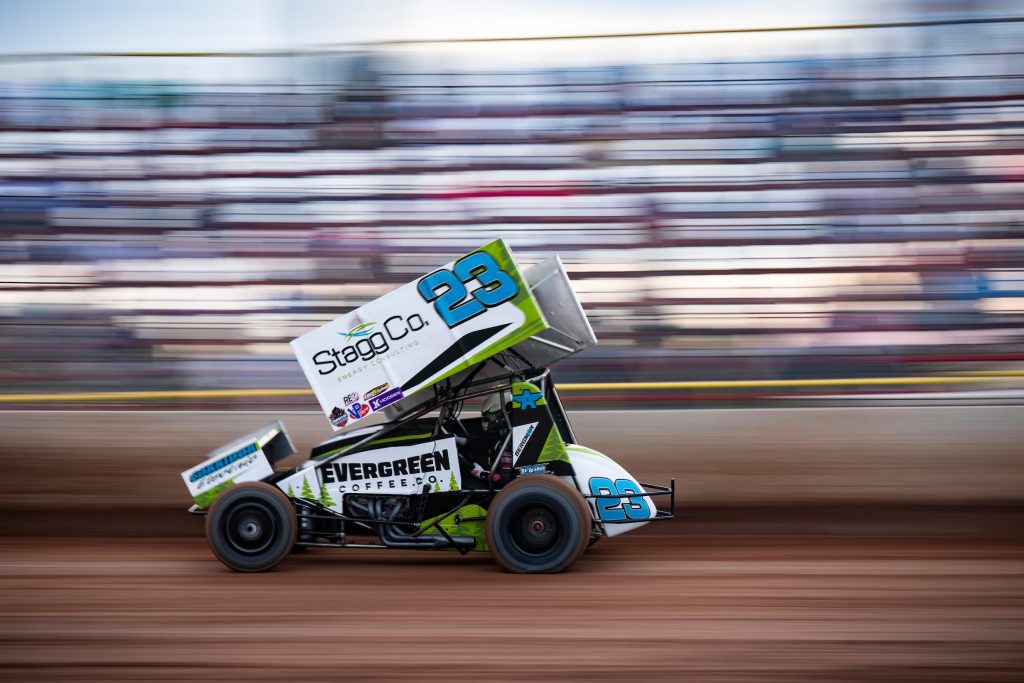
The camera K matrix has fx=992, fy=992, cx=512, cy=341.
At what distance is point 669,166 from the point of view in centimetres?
919

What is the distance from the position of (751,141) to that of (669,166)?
31.0 inches

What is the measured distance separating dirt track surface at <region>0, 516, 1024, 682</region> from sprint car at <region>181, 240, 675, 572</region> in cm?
29

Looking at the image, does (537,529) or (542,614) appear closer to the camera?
(542,614)

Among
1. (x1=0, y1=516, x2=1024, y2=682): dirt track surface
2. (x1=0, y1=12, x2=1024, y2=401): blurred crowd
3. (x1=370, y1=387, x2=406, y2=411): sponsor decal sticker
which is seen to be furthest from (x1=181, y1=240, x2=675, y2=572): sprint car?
(x1=0, y1=12, x2=1024, y2=401): blurred crowd

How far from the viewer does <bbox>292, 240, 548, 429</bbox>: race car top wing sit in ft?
21.0

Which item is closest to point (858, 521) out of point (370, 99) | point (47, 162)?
point (370, 99)

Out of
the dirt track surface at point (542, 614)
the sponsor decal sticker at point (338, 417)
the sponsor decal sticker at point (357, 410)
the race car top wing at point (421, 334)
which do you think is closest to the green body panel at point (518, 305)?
the race car top wing at point (421, 334)

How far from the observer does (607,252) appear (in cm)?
918

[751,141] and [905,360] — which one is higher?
[751,141]

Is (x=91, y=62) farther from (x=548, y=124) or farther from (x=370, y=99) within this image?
(x=548, y=124)

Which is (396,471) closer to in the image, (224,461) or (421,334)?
(421,334)

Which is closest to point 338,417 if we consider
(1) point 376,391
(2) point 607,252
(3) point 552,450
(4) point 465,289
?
(1) point 376,391

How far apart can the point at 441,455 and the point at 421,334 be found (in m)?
0.85

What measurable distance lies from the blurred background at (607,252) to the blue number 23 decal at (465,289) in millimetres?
1959
